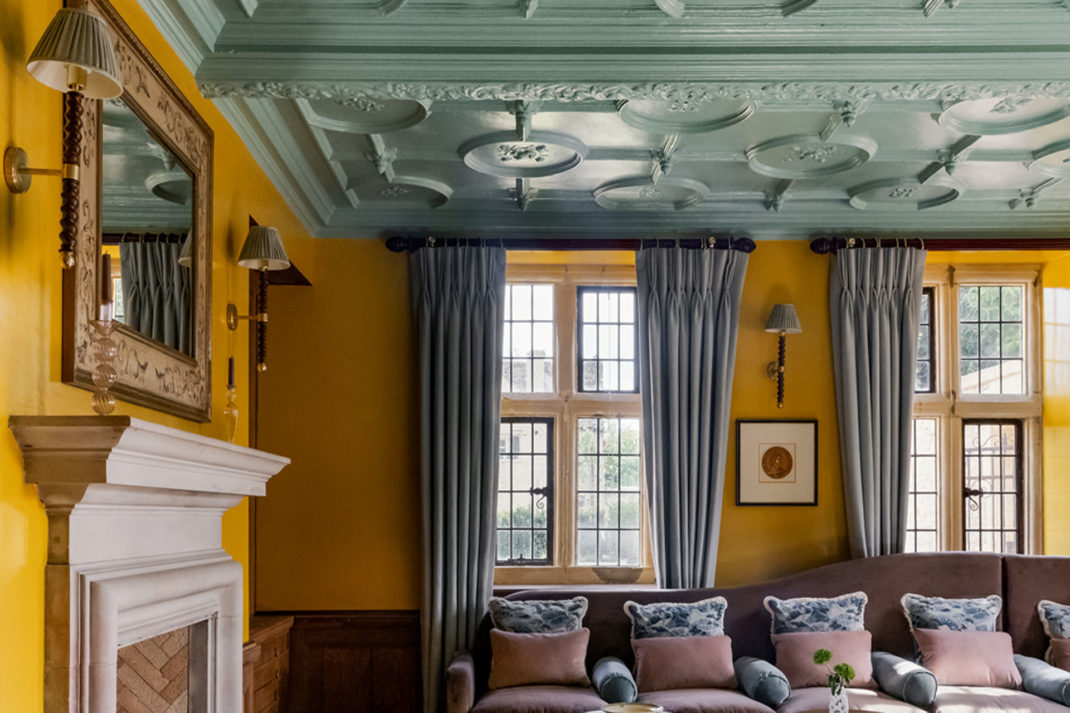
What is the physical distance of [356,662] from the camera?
6801 mm

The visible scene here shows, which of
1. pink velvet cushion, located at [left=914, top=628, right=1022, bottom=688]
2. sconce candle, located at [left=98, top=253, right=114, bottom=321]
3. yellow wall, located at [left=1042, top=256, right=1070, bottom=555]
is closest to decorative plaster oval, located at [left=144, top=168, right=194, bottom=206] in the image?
sconce candle, located at [left=98, top=253, right=114, bottom=321]

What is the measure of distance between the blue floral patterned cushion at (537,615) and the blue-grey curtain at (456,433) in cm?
34

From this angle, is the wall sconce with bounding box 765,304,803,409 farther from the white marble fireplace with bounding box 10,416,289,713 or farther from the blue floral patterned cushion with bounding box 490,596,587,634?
the white marble fireplace with bounding box 10,416,289,713

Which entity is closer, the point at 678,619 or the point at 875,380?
the point at 678,619

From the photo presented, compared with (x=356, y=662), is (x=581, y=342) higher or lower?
higher

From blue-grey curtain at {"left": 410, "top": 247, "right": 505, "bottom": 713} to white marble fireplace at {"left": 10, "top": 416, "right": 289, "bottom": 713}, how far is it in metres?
2.65

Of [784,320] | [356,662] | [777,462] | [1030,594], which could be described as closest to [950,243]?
[784,320]

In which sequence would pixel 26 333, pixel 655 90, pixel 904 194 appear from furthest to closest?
pixel 904 194
pixel 655 90
pixel 26 333

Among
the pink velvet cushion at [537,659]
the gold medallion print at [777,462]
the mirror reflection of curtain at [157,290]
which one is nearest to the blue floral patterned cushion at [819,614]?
the gold medallion print at [777,462]

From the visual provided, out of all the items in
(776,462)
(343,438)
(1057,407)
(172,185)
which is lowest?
(776,462)

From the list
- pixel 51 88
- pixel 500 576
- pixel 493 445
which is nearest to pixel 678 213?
pixel 493 445

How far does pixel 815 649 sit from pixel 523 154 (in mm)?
3188

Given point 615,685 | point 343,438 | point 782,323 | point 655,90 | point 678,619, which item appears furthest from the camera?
point 343,438

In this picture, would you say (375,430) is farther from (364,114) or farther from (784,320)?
(784,320)
